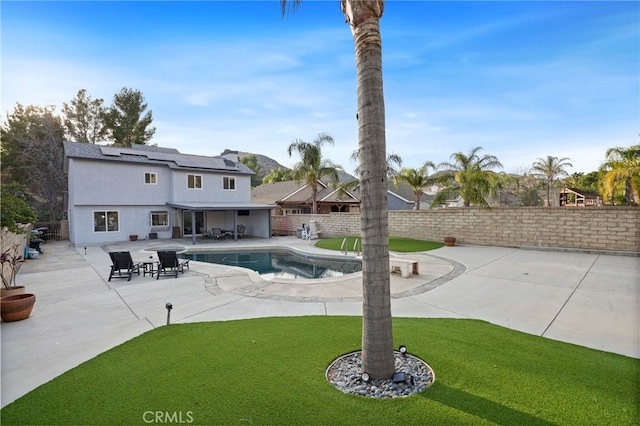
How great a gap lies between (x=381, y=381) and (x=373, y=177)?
230 cm

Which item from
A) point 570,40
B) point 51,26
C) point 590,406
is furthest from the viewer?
point 570,40

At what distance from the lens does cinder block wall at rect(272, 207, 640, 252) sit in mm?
12586

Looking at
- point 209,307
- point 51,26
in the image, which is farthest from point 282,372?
point 51,26

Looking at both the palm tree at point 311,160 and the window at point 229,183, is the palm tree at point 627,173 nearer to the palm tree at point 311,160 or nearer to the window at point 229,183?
the palm tree at point 311,160

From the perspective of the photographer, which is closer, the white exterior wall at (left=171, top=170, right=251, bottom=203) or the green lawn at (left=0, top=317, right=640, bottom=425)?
the green lawn at (left=0, top=317, right=640, bottom=425)

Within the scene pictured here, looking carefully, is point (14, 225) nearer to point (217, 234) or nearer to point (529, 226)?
point (217, 234)

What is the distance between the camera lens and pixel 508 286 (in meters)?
8.20

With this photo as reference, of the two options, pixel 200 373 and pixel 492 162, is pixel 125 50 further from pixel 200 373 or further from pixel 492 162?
pixel 492 162

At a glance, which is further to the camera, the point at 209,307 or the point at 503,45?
the point at 503,45

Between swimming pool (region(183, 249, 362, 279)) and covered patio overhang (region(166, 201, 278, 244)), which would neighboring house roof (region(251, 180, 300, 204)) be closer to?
covered patio overhang (region(166, 201, 278, 244))

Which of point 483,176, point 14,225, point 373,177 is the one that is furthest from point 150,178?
point 373,177

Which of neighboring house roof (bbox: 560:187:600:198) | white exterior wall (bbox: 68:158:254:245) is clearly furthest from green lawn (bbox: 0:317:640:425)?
neighboring house roof (bbox: 560:187:600:198)

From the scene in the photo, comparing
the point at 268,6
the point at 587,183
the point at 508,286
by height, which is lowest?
the point at 508,286

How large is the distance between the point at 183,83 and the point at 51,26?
18.3 ft
